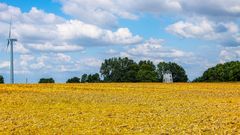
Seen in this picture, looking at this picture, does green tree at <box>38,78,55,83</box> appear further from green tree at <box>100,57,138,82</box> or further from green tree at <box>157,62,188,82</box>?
green tree at <box>157,62,188,82</box>

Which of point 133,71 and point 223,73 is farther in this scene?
point 133,71

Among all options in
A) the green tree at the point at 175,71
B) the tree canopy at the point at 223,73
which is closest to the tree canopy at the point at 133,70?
the green tree at the point at 175,71

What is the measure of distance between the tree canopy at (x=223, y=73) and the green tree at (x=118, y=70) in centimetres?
2663

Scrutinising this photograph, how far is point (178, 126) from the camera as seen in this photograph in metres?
21.3

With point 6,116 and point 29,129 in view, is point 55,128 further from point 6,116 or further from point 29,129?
point 6,116

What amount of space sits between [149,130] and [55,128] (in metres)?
4.32

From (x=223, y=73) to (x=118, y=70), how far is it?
3946 cm

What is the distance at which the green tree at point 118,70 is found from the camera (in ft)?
497

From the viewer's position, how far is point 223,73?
409ft

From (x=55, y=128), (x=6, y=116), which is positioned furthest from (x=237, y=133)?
(x=6, y=116)

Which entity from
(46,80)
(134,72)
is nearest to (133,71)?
(134,72)

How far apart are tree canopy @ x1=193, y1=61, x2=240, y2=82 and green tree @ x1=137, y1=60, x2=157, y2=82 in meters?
17.6

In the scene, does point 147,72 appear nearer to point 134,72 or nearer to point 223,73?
point 134,72

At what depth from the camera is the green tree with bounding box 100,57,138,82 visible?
5969 inches
